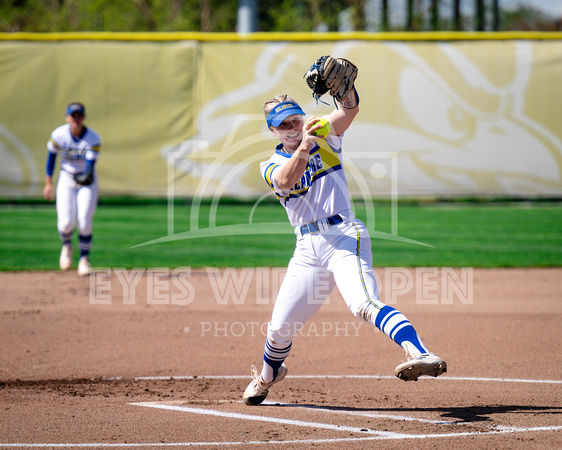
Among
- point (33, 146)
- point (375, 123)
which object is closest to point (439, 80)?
point (375, 123)

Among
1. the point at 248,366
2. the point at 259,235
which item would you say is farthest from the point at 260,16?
the point at 248,366

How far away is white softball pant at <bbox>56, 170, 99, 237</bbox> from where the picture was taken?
9.93 meters

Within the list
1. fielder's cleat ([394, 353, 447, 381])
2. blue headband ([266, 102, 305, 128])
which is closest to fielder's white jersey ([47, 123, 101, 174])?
blue headband ([266, 102, 305, 128])

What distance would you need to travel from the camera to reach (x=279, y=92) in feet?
55.5

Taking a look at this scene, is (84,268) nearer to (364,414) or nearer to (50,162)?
(50,162)

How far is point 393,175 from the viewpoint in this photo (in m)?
17.0

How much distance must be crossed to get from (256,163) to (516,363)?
1149 centimetres

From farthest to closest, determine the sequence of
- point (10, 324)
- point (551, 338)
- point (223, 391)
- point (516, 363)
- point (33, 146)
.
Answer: point (33, 146) → point (10, 324) → point (551, 338) → point (516, 363) → point (223, 391)

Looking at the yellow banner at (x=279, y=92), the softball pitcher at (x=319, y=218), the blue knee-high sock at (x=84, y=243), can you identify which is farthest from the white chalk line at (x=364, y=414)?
the yellow banner at (x=279, y=92)

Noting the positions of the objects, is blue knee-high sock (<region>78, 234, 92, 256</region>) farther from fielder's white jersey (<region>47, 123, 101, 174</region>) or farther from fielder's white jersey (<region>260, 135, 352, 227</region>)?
fielder's white jersey (<region>260, 135, 352, 227</region>)

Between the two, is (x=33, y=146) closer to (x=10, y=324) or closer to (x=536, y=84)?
(x=10, y=324)

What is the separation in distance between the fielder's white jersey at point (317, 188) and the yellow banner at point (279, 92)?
40.5 feet

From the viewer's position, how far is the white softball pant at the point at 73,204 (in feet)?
32.6

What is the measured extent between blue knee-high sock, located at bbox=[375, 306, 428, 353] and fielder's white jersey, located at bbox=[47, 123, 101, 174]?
6758mm
